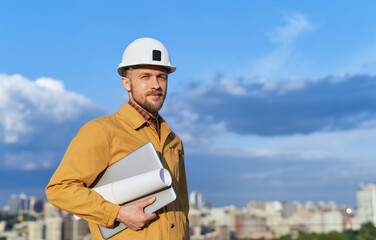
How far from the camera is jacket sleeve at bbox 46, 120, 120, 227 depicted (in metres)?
2.05

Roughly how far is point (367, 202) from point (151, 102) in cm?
6190

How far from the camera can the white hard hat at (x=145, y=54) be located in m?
2.30

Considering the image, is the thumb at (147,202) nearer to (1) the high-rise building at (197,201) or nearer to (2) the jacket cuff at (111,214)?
(2) the jacket cuff at (111,214)

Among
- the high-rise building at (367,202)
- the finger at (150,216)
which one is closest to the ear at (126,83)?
the finger at (150,216)

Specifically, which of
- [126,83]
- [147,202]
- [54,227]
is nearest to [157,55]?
[126,83]

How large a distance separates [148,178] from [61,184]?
14.6 inches

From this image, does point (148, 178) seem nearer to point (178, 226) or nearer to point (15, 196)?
point (178, 226)

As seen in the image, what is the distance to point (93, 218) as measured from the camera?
2084mm

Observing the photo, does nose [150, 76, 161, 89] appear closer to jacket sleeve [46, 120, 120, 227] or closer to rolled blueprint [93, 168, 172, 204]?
jacket sleeve [46, 120, 120, 227]

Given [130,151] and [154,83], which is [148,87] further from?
[130,151]

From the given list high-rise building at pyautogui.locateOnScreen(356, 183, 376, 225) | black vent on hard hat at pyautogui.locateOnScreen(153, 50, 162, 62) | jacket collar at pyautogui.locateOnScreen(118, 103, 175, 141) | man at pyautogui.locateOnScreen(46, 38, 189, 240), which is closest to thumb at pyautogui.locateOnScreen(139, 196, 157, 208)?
man at pyautogui.locateOnScreen(46, 38, 189, 240)

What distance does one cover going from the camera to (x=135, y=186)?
6.70 ft

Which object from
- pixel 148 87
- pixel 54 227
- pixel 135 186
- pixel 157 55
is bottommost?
pixel 135 186

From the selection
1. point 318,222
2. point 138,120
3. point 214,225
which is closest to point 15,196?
point 214,225
